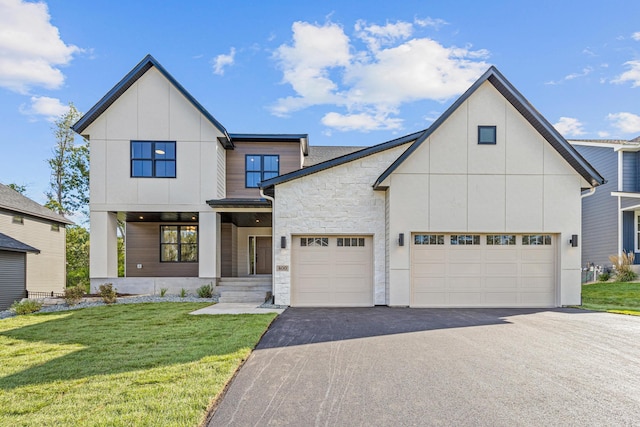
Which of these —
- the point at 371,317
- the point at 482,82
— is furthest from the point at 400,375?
the point at 482,82

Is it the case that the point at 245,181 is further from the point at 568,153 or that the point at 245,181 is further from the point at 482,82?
the point at 568,153

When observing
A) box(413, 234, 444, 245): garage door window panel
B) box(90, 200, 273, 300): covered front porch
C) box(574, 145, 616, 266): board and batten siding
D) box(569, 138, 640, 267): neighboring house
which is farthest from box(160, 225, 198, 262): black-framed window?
box(574, 145, 616, 266): board and batten siding

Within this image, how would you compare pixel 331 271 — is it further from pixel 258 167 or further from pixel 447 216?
pixel 258 167

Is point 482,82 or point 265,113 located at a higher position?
point 265,113

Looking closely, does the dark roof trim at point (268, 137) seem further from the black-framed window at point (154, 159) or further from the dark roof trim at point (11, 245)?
the dark roof trim at point (11, 245)

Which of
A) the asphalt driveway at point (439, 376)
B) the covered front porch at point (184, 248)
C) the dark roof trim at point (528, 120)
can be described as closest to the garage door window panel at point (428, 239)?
the dark roof trim at point (528, 120)

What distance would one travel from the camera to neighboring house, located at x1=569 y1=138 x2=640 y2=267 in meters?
18.3

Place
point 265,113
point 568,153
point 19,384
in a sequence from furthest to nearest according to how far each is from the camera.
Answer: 1. point 265,113
2. point 568,153
3. point 19,384

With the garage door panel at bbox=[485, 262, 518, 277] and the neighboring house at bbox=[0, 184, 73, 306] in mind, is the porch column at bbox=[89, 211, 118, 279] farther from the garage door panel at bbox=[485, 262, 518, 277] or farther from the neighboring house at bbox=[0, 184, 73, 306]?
the garage door panel at bbox=[485, 262, 518, 277]

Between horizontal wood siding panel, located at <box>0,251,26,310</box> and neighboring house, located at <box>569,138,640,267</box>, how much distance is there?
88.5 ft

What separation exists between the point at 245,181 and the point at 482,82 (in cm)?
988

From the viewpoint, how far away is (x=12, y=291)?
1548 centimetres

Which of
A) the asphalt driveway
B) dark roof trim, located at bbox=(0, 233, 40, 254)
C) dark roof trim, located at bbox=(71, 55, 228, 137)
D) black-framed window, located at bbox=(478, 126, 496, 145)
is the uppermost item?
dark roof trim, located at bbox=(71, 55, 228, 137)

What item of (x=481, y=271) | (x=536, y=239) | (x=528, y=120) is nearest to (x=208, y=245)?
(x=481, y=271)
